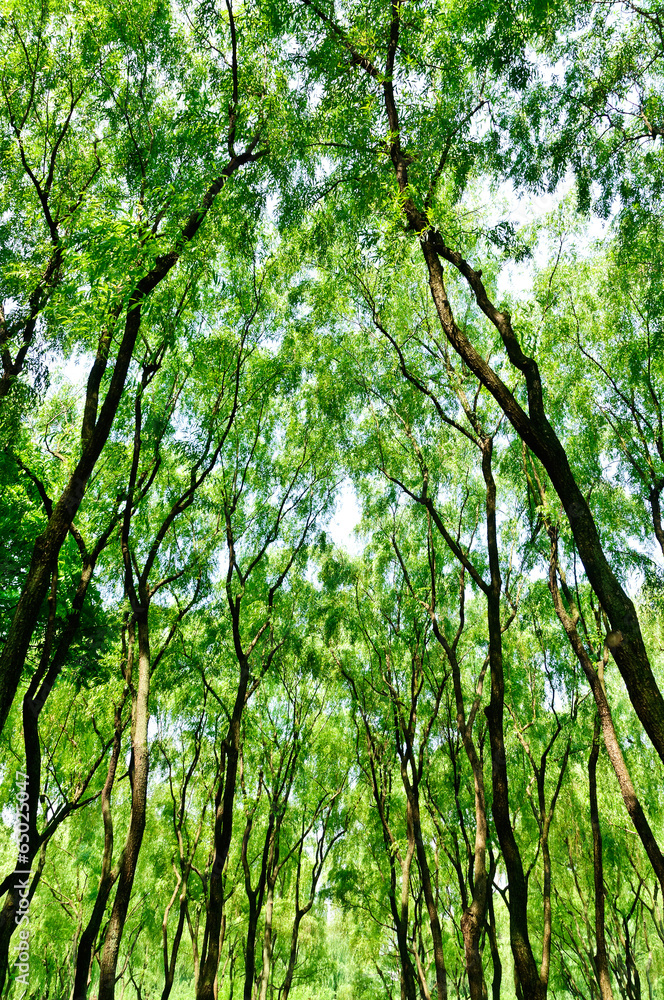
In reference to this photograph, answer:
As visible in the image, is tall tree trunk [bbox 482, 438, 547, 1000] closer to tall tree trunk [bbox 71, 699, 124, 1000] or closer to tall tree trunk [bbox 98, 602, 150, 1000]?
tall tree trunk [bbox 98, 602, 150, 1000]

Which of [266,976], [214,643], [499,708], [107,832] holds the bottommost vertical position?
[266,976]

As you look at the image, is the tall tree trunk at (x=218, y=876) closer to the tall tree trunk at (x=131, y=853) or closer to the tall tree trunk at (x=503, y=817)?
the tall tree trunk at (x=131, y=853)

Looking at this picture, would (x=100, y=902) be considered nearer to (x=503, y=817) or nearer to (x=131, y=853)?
(x=131, y=853)

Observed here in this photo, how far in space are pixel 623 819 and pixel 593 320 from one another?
15512mm

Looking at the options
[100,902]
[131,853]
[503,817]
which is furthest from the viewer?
[100,902]

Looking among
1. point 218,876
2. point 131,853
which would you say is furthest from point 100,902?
point 131,853

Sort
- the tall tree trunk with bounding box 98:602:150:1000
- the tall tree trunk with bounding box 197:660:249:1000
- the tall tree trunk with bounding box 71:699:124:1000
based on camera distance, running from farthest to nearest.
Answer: the tall tree trunk with bounding box 197:660:249:1000 → the tall tree trunk with bounding box 71:699:124:1000 → the tall tree trunk with bounding box 98:602:150:1000

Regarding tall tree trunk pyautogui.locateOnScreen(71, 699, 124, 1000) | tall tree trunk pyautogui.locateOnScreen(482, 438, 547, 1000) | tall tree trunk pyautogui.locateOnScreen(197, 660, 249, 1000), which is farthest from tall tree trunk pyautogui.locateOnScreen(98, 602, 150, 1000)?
tall tree trunk pyautogui.locateOnScreen(482, 438, 547, 1000)

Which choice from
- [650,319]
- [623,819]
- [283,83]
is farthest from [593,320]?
[623,819]

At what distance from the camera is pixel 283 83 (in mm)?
8531

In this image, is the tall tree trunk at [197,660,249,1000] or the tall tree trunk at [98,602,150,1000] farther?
the tall tree trunk at [197,660,249,1000]

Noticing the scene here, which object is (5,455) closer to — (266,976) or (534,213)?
(534,213)

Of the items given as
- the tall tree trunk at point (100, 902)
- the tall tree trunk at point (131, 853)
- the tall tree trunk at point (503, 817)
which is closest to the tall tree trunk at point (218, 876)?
the tall tree trunk at point (100, 902)

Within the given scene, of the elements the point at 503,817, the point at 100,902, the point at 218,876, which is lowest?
the point at 100,902
